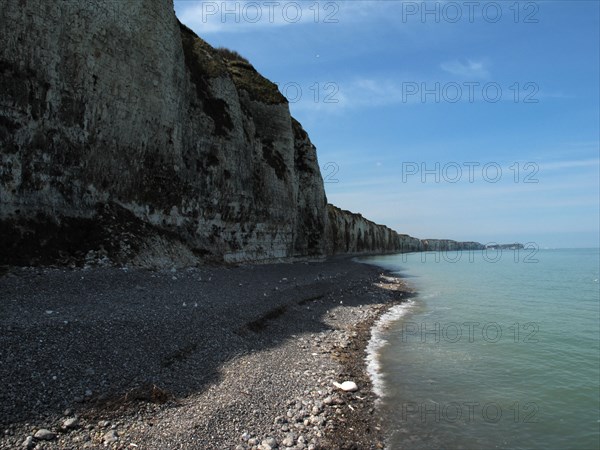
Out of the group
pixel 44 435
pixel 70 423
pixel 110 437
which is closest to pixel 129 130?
pixel 70 423

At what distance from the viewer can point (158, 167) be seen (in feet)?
81.4

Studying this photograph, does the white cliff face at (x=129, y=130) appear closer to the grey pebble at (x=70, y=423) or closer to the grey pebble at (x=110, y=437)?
the grey pebble at (x=70, y=423)

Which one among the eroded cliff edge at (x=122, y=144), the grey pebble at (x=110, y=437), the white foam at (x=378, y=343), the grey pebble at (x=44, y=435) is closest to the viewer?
the grey pebble at (x=44, y=435)

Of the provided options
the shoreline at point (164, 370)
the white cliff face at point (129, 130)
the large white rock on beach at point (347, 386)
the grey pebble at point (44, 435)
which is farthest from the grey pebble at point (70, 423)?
the white cliff face at point (129, 130)

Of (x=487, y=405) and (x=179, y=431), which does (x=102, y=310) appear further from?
(x=487, y=405)

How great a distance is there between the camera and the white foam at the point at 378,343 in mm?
12100

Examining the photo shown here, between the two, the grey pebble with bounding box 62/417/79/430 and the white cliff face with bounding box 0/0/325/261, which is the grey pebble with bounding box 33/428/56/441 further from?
the white cliff face with bounding box 0/0/325/261

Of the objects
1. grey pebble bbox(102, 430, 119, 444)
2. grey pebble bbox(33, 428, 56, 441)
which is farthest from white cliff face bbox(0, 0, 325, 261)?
grey pebble bbox(102, 430, 119, 444)

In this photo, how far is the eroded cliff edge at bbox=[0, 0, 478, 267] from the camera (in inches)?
677

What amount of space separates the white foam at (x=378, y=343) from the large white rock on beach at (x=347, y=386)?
0.64m

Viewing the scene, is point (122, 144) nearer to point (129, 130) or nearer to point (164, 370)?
point (129, 130)

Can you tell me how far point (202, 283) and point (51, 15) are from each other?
14.3 meters

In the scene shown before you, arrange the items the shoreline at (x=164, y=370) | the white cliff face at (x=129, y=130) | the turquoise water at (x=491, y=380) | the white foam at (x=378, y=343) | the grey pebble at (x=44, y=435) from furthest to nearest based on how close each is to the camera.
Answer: the white cliff face at (x=129, y=130), the white foam at (x=378, y=343), the turquoise water at (x=491, y=380), the shoreline at (x=164, y=370), the grey pebble at (x=44, y=435)

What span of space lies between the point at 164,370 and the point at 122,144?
53.7ft
